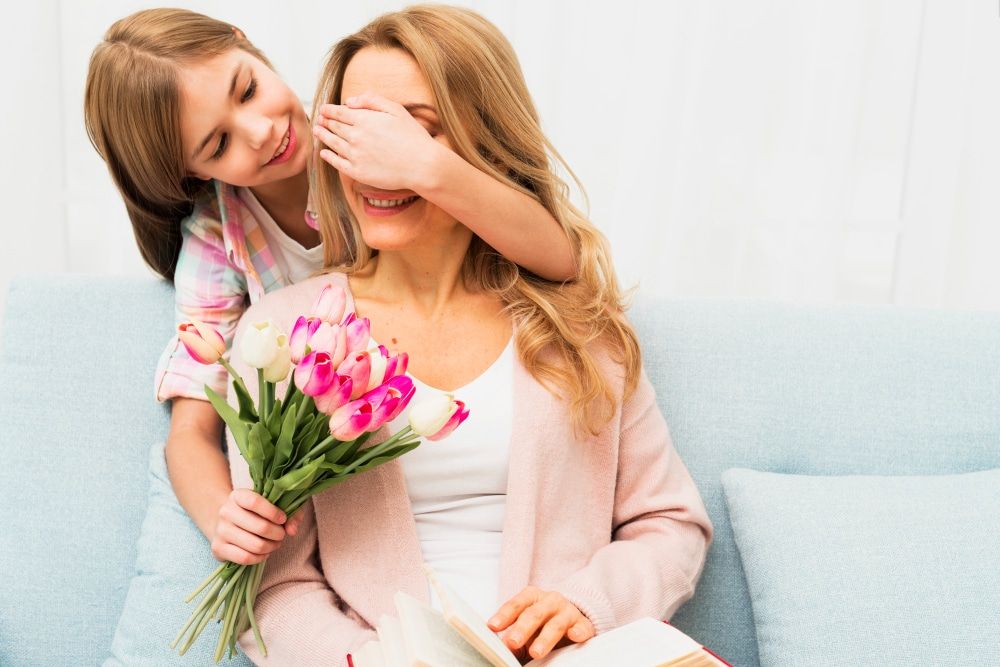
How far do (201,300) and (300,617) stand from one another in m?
0.55

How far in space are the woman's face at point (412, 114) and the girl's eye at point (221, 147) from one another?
25 cm

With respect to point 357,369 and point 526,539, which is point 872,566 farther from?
point 357,369

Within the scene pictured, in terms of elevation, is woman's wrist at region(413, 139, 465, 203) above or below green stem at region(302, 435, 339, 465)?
above

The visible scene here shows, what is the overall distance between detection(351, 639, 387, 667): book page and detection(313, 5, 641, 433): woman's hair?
434mm

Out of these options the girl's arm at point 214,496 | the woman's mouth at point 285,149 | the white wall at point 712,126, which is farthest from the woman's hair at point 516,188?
the white wall at point 712,126

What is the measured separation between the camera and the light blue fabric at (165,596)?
1321mm

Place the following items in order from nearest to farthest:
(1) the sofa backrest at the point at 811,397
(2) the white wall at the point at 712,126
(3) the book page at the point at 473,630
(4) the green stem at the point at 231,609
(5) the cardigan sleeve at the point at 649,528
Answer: (3) the book page at the point at 473,630
(4) the green stem at the point at 231,609
(5) the cardigan sleeve at the point at 649,528
(1) the sofa backrest at the point at 811,397
(2) the white wall at the point at 712,126

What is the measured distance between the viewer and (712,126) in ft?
7.06

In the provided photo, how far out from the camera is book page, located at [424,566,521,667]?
0.88 meters

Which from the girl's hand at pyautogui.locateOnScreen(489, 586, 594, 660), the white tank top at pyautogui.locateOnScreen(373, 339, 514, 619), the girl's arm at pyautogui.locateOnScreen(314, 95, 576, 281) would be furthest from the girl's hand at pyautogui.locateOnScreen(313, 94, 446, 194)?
the girl's hand at pyautogui.locateOnScreen(489, 586, 594, 660)

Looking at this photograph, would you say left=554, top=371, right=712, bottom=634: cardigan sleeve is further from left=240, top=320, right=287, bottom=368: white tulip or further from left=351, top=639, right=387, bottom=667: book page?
left=240, top=320, right=287, bottom=368: white tulip

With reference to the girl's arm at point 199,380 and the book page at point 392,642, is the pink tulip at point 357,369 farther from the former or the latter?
the girl's arm at point 199,380

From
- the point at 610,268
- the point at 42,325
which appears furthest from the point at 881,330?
the point at 42,325

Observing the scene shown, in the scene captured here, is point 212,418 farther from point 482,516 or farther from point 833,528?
point 833,528
